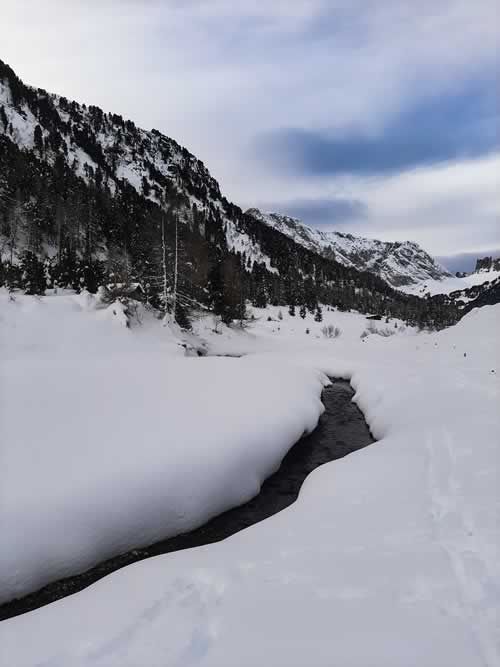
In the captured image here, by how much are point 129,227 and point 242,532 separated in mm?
75014

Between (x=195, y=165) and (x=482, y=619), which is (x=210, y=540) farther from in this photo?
(x=195, y=165)

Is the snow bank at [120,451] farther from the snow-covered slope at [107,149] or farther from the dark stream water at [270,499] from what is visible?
the snow-covered slope at [107,149]

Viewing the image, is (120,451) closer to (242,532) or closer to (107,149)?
(242,532)

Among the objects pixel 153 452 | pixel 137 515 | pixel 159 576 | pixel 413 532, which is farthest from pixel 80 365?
pixel 413 532

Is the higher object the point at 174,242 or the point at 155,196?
the point at 155,196

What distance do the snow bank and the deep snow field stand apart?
0.13 feet

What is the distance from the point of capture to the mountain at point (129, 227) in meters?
33.7

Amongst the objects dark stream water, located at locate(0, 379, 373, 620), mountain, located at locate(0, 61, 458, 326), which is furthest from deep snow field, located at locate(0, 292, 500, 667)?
mountain, located at locate(0, 61, 458, 326)

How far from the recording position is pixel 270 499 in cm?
926

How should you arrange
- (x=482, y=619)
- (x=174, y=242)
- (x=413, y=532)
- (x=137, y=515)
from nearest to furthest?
(x=482, y=619)
(x=413, y=532)
(x=137, y=515)
(x=174, y=242)

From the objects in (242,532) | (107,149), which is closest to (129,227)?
(107,149)

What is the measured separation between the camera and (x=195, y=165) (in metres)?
158

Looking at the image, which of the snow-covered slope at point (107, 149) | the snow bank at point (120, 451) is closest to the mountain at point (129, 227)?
the snow-covered slope at point (107, 149)

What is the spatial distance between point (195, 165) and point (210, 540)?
174 m
